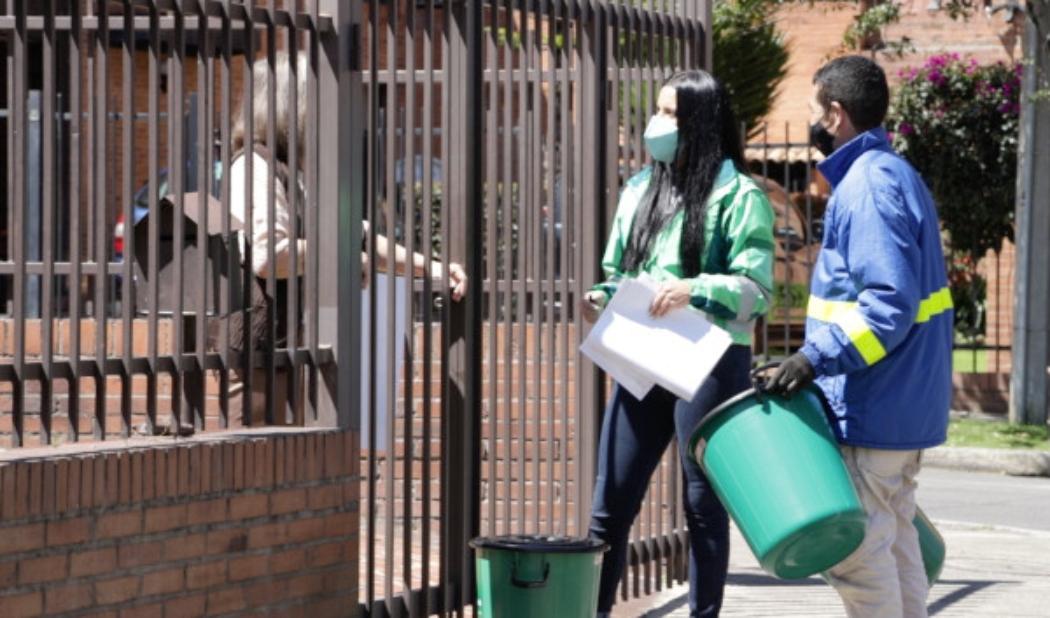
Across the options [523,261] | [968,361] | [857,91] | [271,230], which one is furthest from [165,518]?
[968,361]

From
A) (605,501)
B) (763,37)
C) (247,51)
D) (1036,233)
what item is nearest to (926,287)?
(605,501)

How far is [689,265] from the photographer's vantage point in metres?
6.16

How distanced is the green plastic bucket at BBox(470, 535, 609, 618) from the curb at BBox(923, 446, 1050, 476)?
8.26m

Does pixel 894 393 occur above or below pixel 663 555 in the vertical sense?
above

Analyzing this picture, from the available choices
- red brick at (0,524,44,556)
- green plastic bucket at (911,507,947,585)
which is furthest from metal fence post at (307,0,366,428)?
green plastic bucket at (911,507,947,585)

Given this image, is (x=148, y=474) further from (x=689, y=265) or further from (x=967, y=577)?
(x=967, y=577)

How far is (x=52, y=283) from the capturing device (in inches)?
196

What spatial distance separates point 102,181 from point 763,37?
872 inches

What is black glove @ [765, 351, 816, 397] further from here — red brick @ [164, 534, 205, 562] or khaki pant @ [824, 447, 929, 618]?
red brick @ [164, 534, 205, 562]

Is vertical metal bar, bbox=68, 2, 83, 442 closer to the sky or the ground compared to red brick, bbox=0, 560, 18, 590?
closer to the sky

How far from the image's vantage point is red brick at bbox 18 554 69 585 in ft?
15.6

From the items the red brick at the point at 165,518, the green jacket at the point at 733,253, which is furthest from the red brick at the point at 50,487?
the green jacket at the point at 733,253

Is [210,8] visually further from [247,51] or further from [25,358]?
[25,358]

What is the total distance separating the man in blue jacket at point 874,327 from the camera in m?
5.25
